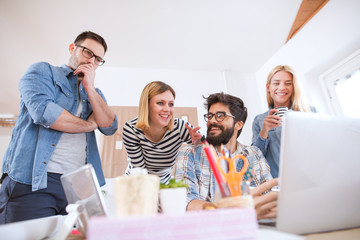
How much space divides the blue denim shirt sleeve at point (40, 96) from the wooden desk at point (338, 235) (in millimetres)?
1057

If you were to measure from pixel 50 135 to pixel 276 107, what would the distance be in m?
1.33

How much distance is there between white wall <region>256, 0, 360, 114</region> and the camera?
2.00 meters

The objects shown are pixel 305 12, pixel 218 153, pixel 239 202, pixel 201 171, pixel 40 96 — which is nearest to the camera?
pixel 239 202

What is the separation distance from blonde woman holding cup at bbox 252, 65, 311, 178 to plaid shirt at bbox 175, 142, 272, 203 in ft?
0.39

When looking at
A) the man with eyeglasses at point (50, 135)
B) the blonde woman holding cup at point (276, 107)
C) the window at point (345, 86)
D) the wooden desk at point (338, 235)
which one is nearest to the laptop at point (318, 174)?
the wooden desk at point (338, 235)

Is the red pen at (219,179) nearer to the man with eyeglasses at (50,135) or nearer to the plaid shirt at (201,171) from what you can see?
the plaid shirt at (201,171)

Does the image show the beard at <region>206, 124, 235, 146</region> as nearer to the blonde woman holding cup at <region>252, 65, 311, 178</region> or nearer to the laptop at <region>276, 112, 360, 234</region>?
the blonde woman holding cup at <region>252, 65, 311, 178</region>

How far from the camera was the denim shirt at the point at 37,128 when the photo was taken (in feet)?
3.03

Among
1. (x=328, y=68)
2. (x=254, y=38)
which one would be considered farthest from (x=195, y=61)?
(x=328, y=68)

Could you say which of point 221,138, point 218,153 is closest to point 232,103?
point 221,138

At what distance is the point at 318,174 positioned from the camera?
47 cm

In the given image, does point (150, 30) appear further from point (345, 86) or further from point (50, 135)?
point (345, 86)

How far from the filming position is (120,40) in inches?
107

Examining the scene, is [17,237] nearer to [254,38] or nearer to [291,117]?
[291,117]
